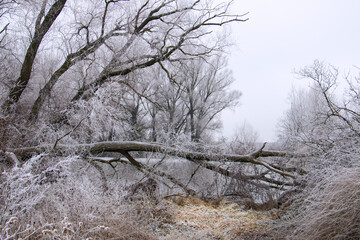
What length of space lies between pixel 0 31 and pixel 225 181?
33.2 feet

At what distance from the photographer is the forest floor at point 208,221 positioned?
5.55m

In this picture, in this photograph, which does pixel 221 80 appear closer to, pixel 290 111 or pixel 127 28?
pixel 290 111

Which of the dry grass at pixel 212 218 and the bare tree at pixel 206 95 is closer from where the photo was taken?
the dry grass at pixel 212 218

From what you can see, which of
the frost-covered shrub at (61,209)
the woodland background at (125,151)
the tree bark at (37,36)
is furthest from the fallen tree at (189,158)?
the tree bark at (37,36)

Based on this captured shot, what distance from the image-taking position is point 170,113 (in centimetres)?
2681

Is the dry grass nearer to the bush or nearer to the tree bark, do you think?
the bush

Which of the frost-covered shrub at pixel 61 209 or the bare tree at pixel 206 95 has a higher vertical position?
the bare tree at pixel 206 95

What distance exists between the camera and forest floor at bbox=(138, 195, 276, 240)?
5.55 meters

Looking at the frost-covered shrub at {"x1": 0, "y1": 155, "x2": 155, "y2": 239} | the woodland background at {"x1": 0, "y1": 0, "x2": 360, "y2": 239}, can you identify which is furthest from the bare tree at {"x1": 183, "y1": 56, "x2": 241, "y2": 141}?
the frost-covered shrub at {"x1": 0, "y1": 155, "x2": 155, "y2": 239}

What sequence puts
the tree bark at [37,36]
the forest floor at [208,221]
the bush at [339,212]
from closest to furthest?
the bush at [339,212] < the forest floor at [208,221] < the tree bark at [37,36]

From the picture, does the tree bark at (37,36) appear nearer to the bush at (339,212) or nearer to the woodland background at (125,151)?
the woodland background at (125,151)

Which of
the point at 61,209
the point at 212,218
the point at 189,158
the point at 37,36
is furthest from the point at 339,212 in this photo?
the point at 37,36

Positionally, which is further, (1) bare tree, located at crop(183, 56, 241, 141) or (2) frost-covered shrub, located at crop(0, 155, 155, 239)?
(1) bare tree, located at crop(183, 56, 241, 141)

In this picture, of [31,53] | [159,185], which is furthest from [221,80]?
[159,185]
